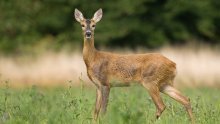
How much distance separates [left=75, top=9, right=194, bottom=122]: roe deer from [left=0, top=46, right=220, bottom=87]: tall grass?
7.48 m

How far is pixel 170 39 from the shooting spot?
27.8 metres

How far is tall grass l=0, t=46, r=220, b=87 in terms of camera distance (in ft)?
68.3

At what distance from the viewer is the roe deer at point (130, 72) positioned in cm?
1177

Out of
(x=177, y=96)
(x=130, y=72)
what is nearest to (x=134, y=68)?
(x=130, y=72)

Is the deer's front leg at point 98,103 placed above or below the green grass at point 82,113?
above

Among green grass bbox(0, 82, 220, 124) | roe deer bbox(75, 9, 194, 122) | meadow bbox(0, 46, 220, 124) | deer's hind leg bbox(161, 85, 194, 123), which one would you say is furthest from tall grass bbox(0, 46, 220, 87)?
green grass bbox(0, 82, 220, 124)

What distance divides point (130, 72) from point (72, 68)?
33.2 ft

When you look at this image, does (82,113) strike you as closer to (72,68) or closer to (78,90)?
(78,90)

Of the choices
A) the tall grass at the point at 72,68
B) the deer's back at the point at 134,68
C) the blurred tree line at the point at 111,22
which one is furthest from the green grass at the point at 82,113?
the blurred tree line at the point at 111,22

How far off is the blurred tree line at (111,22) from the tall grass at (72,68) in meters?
2.28

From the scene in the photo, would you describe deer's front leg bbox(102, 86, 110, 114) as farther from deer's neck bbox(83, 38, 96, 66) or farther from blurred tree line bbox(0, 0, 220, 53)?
blurred tree line bbox(0, 0, 220, 53)

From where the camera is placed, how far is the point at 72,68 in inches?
872

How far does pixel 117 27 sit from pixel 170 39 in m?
2.36

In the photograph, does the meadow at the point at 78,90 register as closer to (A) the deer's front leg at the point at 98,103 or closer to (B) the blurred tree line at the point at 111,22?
(A) the deer's front leg at the point at 98,103
